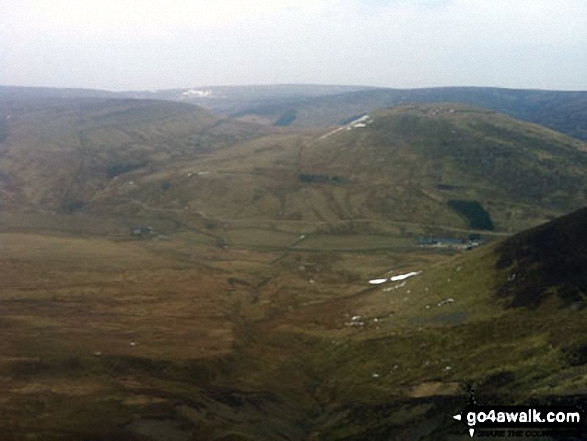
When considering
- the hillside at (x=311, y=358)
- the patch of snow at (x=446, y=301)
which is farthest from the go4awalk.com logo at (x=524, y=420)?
the patch of snow at (x=446, y=301)

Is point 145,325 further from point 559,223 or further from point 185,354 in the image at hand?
point 559,223

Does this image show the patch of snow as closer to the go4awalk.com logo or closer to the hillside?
the hillside

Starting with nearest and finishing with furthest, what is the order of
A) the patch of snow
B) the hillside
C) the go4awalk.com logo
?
the go4awalk.com logo, the hillside, the patch of snow

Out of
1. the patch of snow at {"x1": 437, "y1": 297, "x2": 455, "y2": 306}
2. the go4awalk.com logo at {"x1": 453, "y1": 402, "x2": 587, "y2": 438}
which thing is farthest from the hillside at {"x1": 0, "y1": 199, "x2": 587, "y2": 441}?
the go4awalk.com logo at {"x1": 453, "y1": 402, "x2": 587, "y2": 438}

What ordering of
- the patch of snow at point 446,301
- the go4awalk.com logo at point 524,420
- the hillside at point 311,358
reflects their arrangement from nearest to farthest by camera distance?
the go4awalk.com logo at point 524,420 < the hillside at point 311,358 < the patch of snow at point 446,301

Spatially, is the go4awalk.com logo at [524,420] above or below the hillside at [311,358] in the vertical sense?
above

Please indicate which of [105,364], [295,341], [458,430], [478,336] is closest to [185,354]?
[105,364]

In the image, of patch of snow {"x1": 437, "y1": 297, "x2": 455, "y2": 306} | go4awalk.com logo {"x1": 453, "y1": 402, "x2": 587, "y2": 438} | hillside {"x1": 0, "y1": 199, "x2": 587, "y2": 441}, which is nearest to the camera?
go4awalk.com logo {"x1": 453, "y1": 402, "x2": 587, "y2": 438}

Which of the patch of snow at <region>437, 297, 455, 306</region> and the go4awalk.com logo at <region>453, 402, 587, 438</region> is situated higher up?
the go4awalk.com logo at <region>453, 402, 587, 438</region>

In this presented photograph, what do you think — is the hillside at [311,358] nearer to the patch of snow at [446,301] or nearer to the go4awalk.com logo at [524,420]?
the patch of snow at [446,301]
